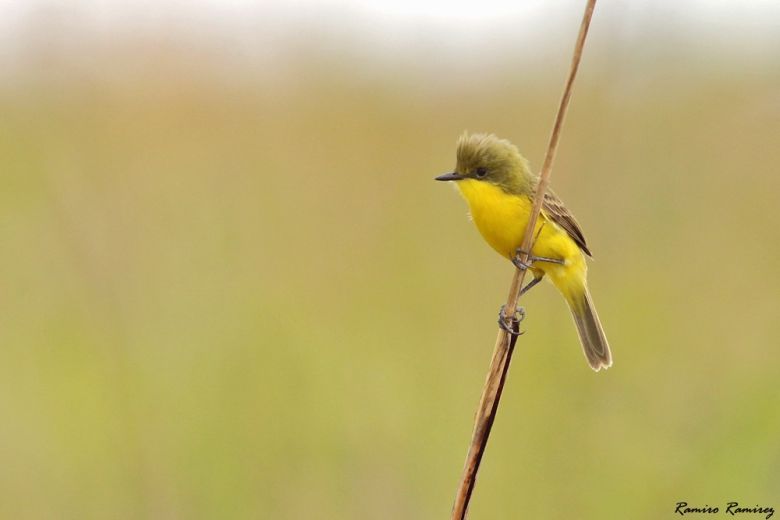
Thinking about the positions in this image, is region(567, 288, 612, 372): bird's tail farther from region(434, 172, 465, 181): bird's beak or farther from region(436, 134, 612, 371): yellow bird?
region(434, 172, 465, 181): bird's beak

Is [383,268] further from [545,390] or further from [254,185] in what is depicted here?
[545,390]

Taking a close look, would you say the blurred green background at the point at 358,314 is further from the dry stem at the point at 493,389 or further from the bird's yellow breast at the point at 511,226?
the dry stem at the point at 493,389

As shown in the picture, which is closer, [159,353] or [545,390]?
[545,390]

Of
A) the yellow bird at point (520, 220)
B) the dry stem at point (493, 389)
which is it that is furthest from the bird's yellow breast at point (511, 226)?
the dry stem at point (493, 389)

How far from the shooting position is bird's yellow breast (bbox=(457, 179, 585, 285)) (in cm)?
366

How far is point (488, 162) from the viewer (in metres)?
3.79

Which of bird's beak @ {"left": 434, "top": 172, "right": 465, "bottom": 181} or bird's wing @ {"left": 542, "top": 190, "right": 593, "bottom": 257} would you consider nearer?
bird's beak @ {"left": 434, "top": 172, "right": 465, "bottom": 181}

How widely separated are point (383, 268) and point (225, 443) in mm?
1246

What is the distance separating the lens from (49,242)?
13.8ft

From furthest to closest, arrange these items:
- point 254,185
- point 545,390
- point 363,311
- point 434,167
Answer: point 434,167 → point 254,185 → point 363,311 → point 545,390

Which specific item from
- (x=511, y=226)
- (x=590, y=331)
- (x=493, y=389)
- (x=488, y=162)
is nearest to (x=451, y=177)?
(x=488, y=162)

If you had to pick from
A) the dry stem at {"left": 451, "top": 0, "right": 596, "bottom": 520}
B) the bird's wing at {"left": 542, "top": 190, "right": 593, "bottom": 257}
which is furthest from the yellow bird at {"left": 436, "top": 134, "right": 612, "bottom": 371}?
the dry stem at {"left": 451, "top": 0, "right": 596, "bottom": 520}

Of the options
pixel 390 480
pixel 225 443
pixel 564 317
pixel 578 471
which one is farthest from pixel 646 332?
pixel 225 443

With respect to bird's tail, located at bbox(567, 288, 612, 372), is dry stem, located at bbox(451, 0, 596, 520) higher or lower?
higher
